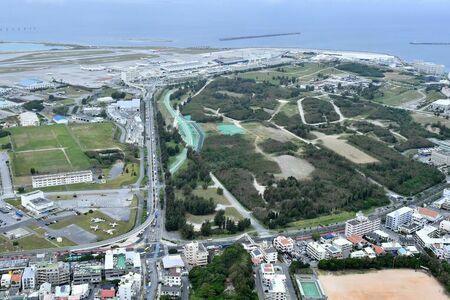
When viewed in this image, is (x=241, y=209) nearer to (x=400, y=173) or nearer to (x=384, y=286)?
(x=384, y=286)

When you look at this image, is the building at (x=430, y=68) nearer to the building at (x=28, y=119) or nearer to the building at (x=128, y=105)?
the building at (x=128, y=105)

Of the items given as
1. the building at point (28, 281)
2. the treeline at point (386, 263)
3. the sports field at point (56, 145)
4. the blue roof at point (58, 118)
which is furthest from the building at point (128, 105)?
the treeline at point (386, 263)

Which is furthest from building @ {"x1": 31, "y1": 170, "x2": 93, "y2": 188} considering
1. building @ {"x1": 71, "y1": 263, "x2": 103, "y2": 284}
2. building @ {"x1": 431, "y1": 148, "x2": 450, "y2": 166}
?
building @ {"x1": 431, "y1": 148, "x2": 450, "y2": 166}

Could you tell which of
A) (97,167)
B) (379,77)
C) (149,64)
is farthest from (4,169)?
(379,77)

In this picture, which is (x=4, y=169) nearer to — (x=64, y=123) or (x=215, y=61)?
(x=64, y=123)

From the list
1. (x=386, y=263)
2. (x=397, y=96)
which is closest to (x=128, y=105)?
(x=397, y=96)

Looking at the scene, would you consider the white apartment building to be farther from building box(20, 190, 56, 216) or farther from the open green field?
the open green field

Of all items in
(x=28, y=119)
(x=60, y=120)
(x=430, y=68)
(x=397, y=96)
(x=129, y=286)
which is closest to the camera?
(x=129, y=286)
